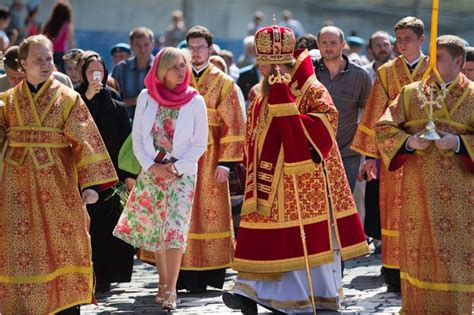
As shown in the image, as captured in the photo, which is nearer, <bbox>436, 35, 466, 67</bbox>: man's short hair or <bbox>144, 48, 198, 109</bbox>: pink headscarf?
<bbox>436, 35, 466, 67</bbox>: man's short hair

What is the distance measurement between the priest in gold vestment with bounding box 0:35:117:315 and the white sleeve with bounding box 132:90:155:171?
34.5 inches

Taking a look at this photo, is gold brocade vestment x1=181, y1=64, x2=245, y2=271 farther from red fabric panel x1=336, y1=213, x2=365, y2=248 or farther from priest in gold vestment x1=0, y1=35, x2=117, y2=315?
priest in gold vestment x1=0, y1=35, x2=117, y2=315

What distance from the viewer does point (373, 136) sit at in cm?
1075

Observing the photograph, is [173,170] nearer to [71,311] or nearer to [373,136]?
[71,311]

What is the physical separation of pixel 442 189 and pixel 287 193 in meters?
1.13

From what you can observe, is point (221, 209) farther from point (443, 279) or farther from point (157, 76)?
point (443, 279)

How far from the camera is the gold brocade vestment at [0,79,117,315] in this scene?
9.07m

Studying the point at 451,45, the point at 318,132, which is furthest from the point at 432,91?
the point at 318,132

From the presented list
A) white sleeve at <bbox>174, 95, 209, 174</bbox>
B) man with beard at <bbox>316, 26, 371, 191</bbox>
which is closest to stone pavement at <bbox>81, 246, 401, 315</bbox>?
man with beard at <bbox>316, 26, 371, 191</bbox>

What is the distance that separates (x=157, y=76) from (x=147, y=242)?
1256mm

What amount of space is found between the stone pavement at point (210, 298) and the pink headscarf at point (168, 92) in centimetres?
157

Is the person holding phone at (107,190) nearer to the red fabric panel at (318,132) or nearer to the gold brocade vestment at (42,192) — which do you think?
the gold brocade vestment at (42,192)

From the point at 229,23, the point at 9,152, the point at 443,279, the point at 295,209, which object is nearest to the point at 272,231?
the point at 295,209

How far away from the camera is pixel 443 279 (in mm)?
8875
